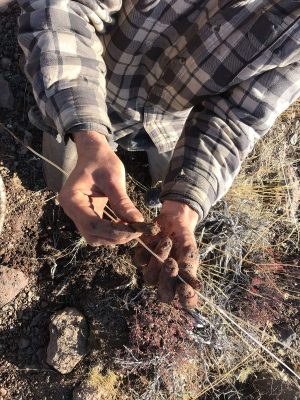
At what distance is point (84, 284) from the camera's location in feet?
6.51

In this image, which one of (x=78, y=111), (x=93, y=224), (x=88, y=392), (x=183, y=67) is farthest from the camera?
(x=88, y=392)

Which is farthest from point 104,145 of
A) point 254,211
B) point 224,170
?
point 254,211

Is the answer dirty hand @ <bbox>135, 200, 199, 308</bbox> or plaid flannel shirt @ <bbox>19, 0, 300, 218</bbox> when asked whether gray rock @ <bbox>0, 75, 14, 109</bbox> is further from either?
dirty hand @ <bbox>135, 200, 199, 308</bbox>

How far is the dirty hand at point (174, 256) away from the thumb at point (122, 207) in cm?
11

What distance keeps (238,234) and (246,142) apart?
2.69 feet

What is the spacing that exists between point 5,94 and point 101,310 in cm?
96

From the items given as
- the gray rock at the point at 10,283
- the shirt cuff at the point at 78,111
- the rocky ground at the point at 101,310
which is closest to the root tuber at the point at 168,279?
the shirt cuff at the point at 78,111

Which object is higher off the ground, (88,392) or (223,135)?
(223,135)

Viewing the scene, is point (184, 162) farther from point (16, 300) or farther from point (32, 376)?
point (32, 376)

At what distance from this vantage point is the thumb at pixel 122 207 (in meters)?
1.15

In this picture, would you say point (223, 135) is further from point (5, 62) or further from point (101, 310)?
point (5, 62)

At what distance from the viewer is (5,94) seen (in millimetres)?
2014

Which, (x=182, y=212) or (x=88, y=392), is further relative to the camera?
(x=88, y=392)

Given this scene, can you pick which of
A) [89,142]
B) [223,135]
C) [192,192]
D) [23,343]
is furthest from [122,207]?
[23,343]
